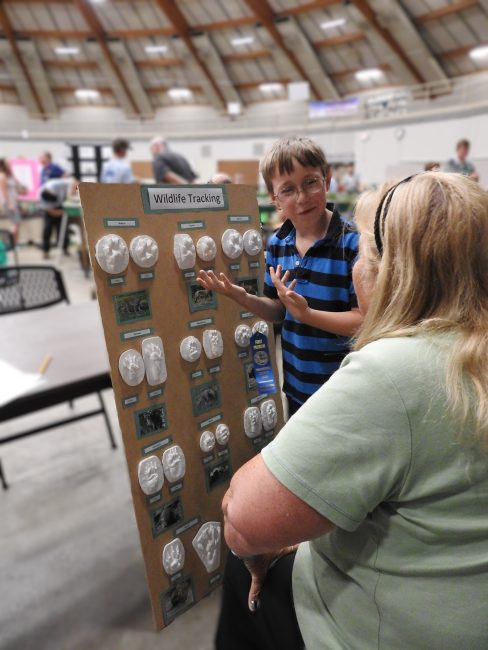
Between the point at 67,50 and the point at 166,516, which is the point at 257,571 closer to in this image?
the point at 166,516

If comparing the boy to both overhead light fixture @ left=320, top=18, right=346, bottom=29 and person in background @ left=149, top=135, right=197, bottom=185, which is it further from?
overhead light fixture @ left=320, top=18, right=346, bottom=29

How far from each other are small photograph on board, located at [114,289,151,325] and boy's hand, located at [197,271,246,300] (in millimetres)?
156

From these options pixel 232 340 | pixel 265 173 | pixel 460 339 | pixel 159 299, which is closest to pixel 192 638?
pixel 232 340

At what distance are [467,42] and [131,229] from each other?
1759 centimetres

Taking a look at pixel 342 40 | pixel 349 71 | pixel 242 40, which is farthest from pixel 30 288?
pixel 349 71

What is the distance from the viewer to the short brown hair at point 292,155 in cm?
127

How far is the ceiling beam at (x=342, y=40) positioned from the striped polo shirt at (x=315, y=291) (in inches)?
701

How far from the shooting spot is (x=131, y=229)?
1036 mm

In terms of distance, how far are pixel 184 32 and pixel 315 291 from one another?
19192mm

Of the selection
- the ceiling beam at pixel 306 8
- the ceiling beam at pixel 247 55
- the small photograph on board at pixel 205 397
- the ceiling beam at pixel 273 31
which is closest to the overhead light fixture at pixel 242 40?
the ceiling beam at pixel 247 55

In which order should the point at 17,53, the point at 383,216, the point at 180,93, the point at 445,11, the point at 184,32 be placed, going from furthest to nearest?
the point at 180,93, the point at 17,53, the point at 184,32, the point at 445,11, the point at 383,216

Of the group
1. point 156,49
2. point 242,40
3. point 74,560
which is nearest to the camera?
point 74,560

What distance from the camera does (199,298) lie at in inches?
47.3

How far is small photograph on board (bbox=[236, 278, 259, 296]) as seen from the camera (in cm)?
131
